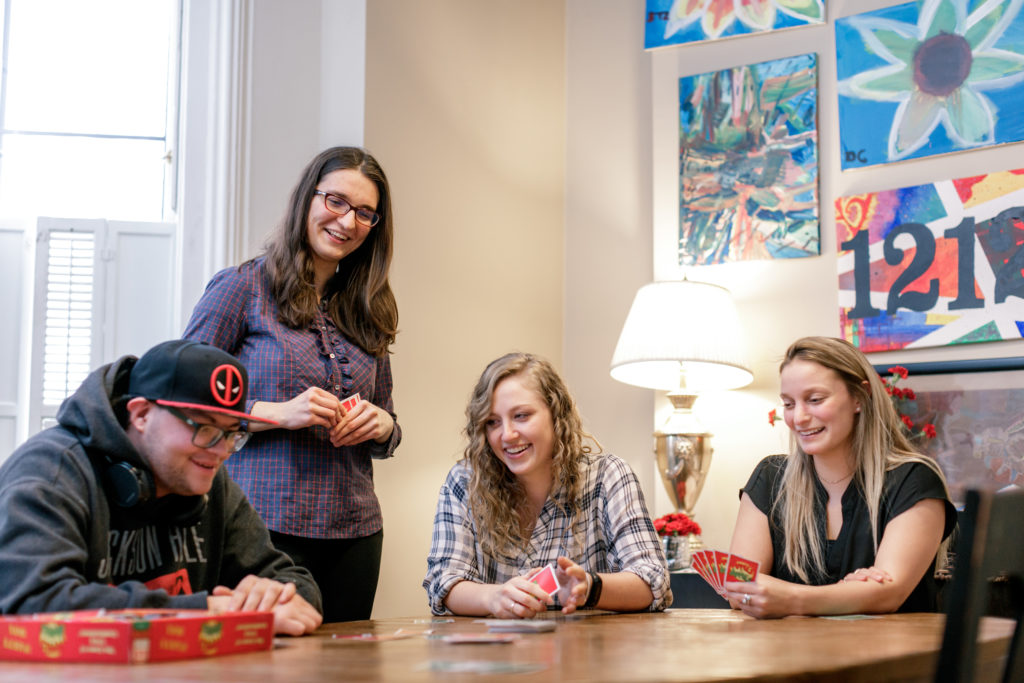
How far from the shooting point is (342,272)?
2.49 m

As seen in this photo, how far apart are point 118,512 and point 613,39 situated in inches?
131

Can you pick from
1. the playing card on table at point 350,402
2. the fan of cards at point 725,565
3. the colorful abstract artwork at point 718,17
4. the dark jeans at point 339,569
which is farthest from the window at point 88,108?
the fan of cards at point 725,565

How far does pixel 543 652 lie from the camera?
1186 mm

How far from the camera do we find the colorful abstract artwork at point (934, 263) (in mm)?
3303

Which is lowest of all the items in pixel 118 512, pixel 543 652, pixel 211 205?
pixel 543 652

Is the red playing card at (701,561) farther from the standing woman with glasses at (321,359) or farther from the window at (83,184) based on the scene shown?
the window at (83,184)

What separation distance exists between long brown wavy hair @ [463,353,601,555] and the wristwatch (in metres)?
0.26

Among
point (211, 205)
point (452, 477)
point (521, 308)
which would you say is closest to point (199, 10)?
point (211, 205)

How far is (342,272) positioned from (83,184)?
1.11 meters

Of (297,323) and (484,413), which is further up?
(297,323)

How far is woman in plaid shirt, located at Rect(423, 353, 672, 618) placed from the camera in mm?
2131

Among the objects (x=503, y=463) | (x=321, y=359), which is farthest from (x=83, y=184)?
(x=503, y=463)

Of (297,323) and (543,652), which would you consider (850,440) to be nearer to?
(297,323)

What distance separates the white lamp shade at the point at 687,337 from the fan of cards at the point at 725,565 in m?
1.52
